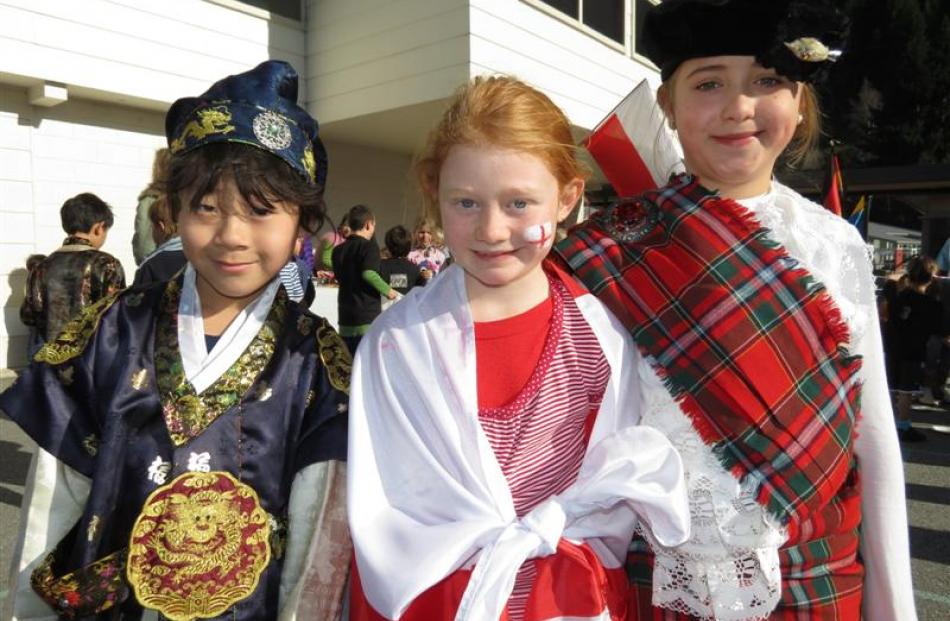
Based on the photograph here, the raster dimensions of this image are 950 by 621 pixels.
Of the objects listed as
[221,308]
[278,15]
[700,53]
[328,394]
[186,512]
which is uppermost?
[278,15]

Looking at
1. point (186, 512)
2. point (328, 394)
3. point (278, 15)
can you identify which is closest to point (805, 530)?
point (328, 394)

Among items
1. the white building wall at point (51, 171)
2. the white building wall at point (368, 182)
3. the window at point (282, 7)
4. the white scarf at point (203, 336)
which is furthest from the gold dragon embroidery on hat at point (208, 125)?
the white building wall at point (368, 182)

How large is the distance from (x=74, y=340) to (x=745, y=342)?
1272 mm

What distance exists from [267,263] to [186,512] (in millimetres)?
486

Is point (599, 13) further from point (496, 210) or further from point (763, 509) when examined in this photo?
point (763, 509)

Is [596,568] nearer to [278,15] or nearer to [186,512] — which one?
[186,512]

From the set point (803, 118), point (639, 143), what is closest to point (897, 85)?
point (803, 118)

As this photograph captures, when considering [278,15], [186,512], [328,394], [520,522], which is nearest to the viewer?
[520,522]

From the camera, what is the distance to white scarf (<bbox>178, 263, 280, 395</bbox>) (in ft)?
4.65

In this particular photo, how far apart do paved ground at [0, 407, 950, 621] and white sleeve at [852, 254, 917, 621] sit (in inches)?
78.9

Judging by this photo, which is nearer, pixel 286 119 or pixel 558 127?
pixel 558 127

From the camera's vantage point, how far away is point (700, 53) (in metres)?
1.42

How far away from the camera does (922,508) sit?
4.38m

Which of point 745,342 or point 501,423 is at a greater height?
point 745,342
